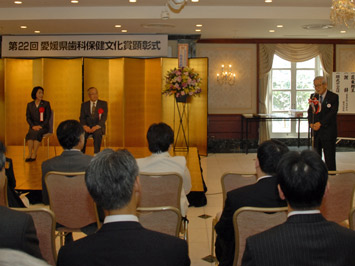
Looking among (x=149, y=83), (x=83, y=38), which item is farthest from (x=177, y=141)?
(x=83, y=38)

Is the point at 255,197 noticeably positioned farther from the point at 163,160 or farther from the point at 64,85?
the point at 64,85

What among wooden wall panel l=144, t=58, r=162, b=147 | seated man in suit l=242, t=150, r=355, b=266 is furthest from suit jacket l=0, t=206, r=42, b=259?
wooden wall panel l=144, t=58, r=162, b=147

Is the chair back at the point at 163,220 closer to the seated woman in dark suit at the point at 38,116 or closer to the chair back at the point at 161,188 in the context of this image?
the chair back at the point at 161,188

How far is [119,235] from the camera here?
157cm

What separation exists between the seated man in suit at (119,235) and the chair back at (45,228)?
0.95m

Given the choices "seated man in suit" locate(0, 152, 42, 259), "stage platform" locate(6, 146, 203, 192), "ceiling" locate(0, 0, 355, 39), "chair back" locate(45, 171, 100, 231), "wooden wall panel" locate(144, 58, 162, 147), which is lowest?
"stage platform" locate(6, 146, 203, 192)

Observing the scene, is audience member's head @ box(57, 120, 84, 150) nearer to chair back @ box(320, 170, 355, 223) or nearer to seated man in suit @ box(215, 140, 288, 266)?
seated man in suit @ box(215, 140, 288, 266)

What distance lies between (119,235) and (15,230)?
0.55 meters

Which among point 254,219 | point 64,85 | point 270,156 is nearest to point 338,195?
point 270,156

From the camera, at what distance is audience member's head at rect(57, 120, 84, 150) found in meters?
4.00

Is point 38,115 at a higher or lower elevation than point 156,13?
lower

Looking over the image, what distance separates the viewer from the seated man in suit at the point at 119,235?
1.55 meters

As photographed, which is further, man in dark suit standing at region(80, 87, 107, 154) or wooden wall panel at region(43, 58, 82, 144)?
wooden wall panel at region(43, 58, 82, 144)

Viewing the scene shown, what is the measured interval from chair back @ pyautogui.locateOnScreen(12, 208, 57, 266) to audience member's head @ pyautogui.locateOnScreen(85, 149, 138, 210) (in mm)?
948
